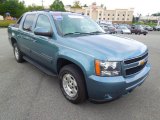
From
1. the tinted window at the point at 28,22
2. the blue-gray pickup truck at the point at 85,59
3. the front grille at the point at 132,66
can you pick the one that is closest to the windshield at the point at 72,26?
the blue-gray pickup truck at the point at 85,59

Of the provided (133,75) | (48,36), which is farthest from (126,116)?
(48,36)

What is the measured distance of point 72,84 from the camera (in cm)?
347

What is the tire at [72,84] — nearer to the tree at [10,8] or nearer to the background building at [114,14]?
the tree at [10,8]

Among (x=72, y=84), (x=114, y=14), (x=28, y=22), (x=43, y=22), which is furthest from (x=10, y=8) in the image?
(x=72, y=84)

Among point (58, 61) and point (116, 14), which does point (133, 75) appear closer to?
point (58, 61)

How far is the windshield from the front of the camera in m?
3.77

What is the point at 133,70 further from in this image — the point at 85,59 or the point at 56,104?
the point at 56,104

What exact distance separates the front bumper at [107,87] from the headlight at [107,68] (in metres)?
0.08

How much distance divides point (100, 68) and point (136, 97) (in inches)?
60.1

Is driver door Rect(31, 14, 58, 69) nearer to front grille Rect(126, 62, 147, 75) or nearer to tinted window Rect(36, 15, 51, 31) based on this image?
tinted window Rect(36, 15, 51, 31)

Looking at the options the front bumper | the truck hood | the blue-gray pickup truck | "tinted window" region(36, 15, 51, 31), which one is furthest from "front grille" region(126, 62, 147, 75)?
"tinted window" region(36, 15, 51, 31)

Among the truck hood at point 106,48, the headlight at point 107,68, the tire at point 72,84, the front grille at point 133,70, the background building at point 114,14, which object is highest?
the background building at point 114,14

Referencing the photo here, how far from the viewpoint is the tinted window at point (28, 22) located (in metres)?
4.87

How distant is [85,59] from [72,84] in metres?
0.78
